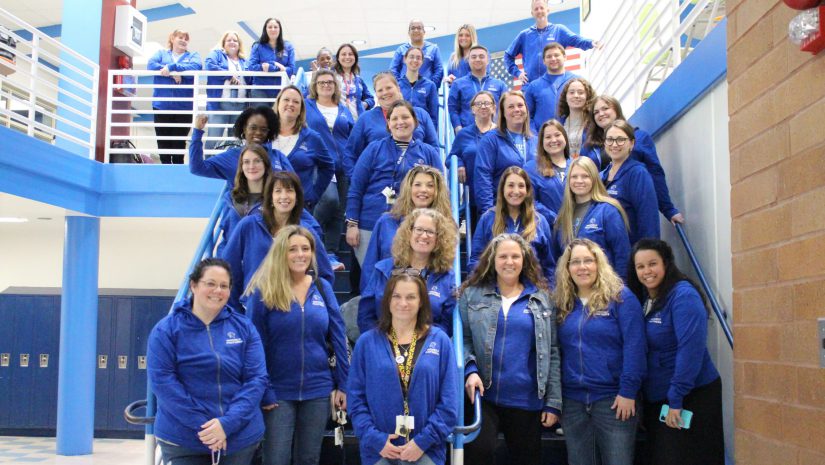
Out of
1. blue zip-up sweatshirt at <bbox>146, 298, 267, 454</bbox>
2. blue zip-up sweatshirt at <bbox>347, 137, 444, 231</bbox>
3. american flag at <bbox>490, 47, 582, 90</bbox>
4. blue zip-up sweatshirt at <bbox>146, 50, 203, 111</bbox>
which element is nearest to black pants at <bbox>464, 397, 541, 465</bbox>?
blue zip-up sweatshirt at <bbox>146, 298, 267, 454</bbox>

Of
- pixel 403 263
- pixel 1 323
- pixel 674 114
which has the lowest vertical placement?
pixel 1 323

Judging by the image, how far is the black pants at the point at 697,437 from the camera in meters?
3.68

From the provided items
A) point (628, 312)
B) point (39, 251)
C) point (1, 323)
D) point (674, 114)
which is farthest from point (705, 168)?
point (39, 251)

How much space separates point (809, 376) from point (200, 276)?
2.58 meters

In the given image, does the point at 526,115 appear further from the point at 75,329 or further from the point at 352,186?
the point at 75,329

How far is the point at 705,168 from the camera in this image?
4.82m

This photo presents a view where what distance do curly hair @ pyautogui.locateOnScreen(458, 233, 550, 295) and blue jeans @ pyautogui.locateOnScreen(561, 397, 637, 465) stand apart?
64cm

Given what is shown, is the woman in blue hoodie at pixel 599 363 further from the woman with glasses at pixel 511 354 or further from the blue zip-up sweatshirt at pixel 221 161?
the blue zip-up sweatshirt at pixel 221 161

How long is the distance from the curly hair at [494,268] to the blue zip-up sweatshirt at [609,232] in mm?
600

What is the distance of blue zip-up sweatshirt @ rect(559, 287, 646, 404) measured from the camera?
3822 mm

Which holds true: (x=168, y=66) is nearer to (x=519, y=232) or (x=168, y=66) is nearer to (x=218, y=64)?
(x=218, y=64)

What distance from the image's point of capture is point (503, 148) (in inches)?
225

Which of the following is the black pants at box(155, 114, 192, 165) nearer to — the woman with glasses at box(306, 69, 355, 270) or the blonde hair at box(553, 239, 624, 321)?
the woman with glasses at box(306, 69, 355, 270)

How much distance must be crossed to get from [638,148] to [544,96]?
2237 millimetres
